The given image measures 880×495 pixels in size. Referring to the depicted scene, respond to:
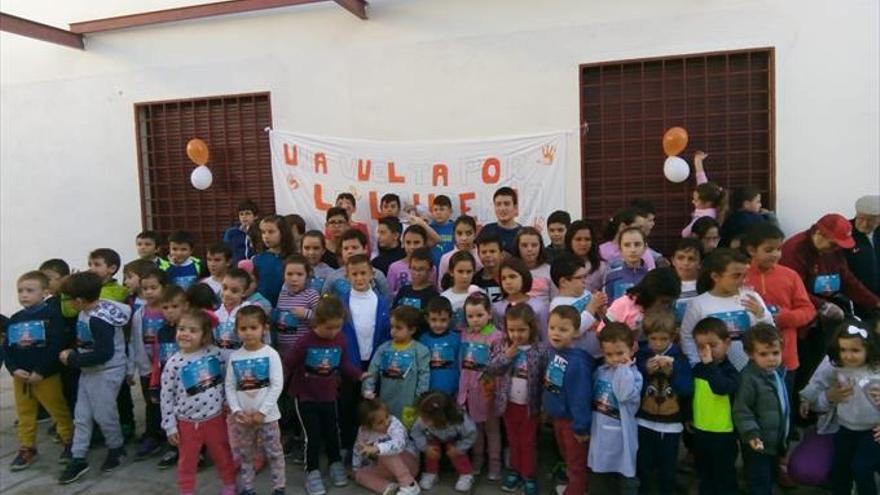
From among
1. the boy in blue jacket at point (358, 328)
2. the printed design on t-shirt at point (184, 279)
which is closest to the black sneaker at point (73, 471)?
the printed design on t-shirt at point (184, 279)

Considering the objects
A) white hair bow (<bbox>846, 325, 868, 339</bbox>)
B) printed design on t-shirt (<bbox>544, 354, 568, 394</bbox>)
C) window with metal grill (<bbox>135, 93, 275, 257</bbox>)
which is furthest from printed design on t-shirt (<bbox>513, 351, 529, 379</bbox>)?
window with metal grill (<bbox>135, 93, 275, 257</bbox>)

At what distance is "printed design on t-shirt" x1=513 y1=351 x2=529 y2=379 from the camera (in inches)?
127

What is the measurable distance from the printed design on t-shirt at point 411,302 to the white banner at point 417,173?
1840 millimetres

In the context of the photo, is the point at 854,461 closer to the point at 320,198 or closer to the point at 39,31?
the point at 320,198

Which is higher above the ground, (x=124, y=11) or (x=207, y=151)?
(x=124, y=11)

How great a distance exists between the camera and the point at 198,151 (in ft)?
20.2

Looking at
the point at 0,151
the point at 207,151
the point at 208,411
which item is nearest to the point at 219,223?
the point at 207,151

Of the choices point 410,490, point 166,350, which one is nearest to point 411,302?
point 410,490

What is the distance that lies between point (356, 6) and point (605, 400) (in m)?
4.00

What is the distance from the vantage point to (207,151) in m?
6.24

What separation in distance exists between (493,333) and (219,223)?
4.00m

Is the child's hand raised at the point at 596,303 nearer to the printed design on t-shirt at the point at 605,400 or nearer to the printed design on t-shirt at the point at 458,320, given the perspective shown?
the printed design on t-shirt at the point at 605,400

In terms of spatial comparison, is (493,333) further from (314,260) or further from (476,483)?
(314,260)

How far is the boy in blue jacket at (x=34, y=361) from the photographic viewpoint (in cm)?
381
